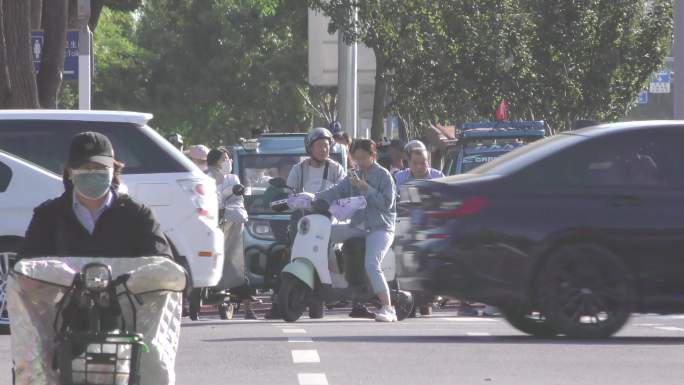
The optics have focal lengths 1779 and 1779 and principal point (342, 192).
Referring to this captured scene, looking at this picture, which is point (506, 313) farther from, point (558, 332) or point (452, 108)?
point (452, 108)

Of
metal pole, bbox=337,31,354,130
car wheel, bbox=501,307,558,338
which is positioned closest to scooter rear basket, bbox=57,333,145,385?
car wheel, bbox=501,307,558,338

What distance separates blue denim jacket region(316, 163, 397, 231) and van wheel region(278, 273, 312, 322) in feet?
2.48

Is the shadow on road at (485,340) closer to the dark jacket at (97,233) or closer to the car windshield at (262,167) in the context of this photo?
the dark jacket at (97,233)

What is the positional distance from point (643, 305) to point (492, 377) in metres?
2.43

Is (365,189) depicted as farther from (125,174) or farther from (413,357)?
(413,357)

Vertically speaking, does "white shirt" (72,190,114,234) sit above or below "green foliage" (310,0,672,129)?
below

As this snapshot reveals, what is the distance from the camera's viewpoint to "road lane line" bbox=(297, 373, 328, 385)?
9902mm

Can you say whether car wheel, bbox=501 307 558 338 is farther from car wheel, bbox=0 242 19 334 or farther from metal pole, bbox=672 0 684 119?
metal pole, bbox=672 0 684 119

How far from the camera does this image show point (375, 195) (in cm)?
1523

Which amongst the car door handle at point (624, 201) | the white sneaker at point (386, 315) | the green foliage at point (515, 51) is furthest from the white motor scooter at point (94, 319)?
the green foliage at point (515, 51)

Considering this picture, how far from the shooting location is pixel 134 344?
19.6ft

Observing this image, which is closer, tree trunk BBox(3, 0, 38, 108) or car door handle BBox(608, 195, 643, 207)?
car door handle BBox(608, 195, 643, 207)

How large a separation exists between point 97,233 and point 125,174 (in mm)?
7321

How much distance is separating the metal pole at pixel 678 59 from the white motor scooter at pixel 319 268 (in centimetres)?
751
